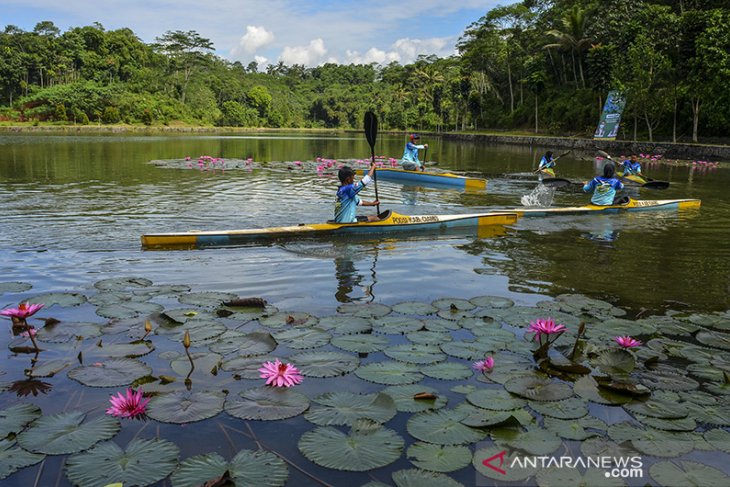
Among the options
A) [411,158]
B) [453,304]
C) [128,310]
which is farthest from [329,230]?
[411,158]

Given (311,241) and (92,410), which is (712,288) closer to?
(311,241)

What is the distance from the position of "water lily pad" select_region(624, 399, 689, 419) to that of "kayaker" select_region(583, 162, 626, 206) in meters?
7.89

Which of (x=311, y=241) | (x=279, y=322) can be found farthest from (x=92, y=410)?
(x=311, y=241)

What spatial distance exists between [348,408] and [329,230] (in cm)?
515

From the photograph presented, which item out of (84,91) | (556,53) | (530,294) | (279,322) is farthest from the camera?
(84,91)

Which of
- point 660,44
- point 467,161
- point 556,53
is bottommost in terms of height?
point 467,161

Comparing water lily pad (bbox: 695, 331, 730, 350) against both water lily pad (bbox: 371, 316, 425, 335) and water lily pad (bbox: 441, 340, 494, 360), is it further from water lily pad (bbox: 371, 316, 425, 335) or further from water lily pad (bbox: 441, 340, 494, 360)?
water lily pad (bbox: 371, 316, 425, 335)

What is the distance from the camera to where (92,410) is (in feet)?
10.5

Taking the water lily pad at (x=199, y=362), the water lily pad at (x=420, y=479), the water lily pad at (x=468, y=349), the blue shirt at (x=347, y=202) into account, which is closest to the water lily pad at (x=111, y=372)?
the water lily pad at (x=199, y=362)

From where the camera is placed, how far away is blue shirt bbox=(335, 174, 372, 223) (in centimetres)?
787

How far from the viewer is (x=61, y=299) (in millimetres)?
5098

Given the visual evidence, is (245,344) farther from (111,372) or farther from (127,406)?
(127,406)

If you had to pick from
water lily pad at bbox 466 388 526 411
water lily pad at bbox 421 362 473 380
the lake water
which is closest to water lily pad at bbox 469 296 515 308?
the lake water

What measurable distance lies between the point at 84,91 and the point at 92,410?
202 ft
